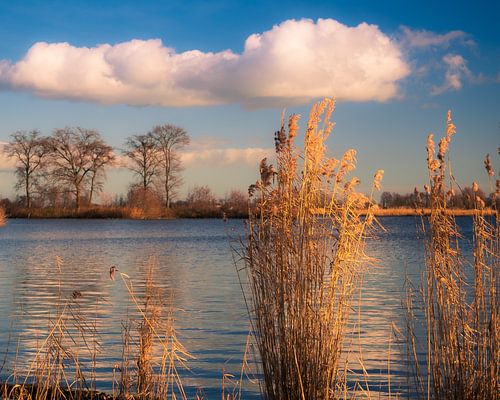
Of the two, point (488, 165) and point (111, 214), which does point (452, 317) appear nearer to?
point (488, 165)

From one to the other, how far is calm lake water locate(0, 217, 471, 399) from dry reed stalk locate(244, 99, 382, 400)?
731mm

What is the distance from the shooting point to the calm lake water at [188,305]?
831 centimetres

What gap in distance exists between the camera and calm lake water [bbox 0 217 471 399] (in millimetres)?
8312

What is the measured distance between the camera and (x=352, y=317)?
39.2ft

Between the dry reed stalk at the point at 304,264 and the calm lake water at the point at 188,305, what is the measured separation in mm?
731

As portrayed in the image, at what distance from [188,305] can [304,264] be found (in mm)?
9294

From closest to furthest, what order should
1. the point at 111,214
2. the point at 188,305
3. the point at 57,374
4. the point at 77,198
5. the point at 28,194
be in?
the point at 57,374 → the point at 188,305 → the point at 111,214 → the point at 77,198 → the point at 28,194

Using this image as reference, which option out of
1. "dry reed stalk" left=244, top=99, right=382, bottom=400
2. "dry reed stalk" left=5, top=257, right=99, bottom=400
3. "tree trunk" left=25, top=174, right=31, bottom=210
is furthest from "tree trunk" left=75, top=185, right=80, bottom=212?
"dry reed stalk" left=244, top=99, right=382, bottom=400

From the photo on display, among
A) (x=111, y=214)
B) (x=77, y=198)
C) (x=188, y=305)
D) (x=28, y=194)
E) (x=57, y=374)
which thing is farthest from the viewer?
(x=28, y=194)

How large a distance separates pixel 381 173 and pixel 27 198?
65612mm

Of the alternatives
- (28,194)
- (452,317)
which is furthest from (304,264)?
(28,194)

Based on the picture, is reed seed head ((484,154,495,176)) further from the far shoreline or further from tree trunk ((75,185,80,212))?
tree trunk ((75,185,80,212))

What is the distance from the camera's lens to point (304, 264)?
16.1 ft

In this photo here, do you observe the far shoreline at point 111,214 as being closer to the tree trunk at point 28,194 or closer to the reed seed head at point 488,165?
the tree trunk at point 28,194
